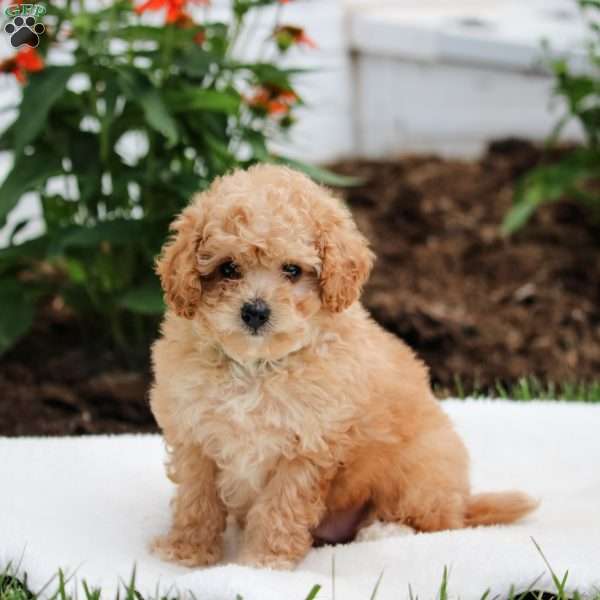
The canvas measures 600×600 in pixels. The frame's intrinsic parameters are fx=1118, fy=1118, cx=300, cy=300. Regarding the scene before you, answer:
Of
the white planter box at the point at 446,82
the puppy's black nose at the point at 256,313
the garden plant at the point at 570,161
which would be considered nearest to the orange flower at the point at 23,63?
the puppy's black nose at the point at 256,313

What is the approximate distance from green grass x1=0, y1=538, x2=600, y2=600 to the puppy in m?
0.27

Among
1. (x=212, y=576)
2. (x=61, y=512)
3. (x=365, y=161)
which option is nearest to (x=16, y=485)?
(x=61, y=512)

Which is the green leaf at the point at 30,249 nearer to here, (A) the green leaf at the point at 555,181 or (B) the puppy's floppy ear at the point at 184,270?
(B) the puppy's floppy ear at the point at 184,270

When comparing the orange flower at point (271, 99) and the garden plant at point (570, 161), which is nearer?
the orange flower at point (271, 99)

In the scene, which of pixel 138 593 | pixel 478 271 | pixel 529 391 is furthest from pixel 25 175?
pixel 478 271

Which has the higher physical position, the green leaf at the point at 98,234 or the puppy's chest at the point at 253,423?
the green leaf at the point at 98,234

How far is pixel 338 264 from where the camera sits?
9.49 ft

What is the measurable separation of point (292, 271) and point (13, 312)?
1982mm

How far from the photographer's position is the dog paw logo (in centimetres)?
406

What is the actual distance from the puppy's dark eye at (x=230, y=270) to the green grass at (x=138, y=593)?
2.63 ft

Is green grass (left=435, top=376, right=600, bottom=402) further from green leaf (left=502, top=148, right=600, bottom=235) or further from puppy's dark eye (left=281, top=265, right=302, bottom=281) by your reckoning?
puppy's dark eye (left=281, top=265, right=302, bottom=281)

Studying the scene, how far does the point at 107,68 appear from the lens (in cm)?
409

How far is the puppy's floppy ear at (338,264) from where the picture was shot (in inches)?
114

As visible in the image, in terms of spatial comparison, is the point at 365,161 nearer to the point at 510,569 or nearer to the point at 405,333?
the point at 405,333
